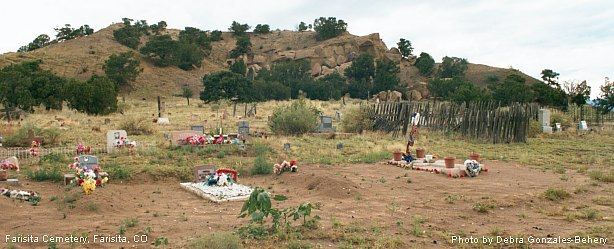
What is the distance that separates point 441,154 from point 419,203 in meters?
8.69

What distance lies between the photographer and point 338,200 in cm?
1076

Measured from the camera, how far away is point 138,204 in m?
10.5

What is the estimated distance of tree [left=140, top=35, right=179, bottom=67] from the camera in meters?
71.6

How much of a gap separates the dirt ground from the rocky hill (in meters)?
50.8

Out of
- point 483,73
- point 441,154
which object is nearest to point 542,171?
point 441,154

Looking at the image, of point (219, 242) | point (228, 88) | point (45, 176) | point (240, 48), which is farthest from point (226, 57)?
point (219, 242)

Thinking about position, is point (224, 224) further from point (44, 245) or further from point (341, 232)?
point (44, 245)

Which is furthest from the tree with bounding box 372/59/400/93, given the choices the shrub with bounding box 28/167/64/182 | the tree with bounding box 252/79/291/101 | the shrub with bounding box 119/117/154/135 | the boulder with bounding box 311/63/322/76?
the shrub with bounding box 28/167/64/182

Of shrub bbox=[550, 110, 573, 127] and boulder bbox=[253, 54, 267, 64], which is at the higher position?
boulder bbox=[253, 54, 267, 64]

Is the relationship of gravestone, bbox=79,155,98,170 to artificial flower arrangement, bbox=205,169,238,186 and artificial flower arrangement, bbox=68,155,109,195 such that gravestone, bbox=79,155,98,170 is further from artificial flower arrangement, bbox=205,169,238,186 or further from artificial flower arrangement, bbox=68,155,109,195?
artificial flower arrangement, bbox=205,169,238,186

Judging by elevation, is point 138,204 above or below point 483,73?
below

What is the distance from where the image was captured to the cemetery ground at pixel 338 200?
802 centimetres

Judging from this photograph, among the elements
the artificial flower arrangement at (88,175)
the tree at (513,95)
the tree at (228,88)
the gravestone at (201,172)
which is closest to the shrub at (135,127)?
the artificial flower arrangement at (88,175)

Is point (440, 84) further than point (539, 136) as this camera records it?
Yes
